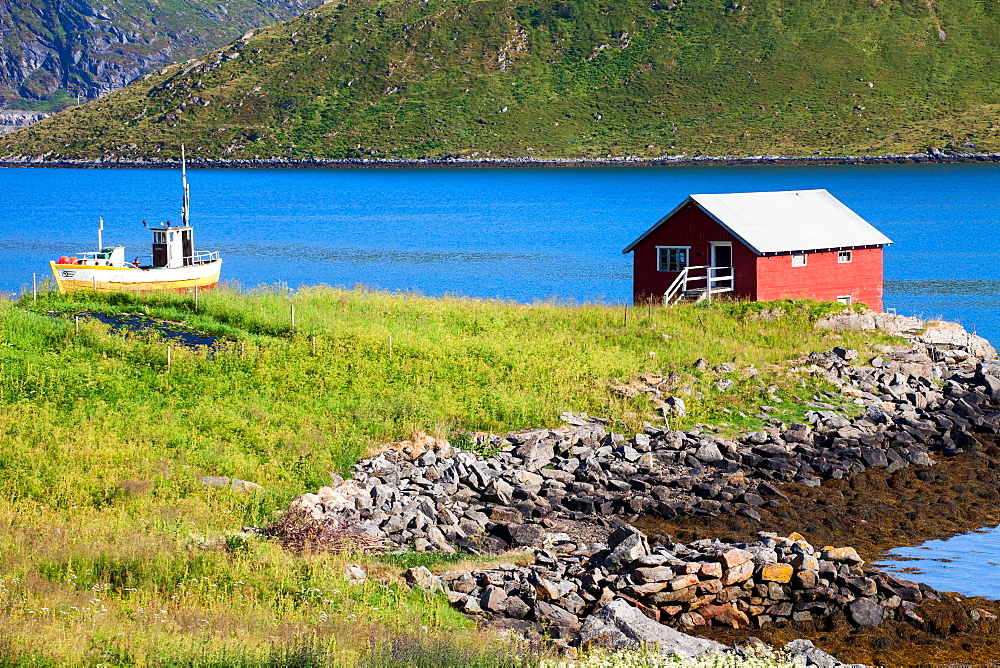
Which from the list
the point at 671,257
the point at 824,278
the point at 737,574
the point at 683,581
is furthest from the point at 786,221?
the point at 683,581

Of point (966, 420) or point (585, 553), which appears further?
point (966, 420)

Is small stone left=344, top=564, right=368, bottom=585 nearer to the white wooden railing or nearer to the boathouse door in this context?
the white wooden railing

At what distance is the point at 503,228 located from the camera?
10100 centimetres

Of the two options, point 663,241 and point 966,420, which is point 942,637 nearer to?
point 966,420

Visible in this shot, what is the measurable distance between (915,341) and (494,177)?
153 metres

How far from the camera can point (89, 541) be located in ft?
58.3

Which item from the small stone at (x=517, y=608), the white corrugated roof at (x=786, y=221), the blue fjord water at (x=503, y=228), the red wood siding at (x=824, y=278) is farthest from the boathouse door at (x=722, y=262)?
the small stone at (x=517, y=608)

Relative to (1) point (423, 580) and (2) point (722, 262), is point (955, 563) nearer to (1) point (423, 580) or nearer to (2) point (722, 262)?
(1) point (423, 580)

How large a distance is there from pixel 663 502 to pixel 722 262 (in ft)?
65.6

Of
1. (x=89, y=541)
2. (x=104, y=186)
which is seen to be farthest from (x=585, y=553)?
(x=104, y=186)

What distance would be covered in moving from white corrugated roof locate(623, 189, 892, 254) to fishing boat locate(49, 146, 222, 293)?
54.2 feet

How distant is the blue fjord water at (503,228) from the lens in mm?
62969

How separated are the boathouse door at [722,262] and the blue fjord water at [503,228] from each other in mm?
5931

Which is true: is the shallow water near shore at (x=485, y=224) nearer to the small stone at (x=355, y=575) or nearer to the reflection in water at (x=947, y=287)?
the reflection in water at (x=947, y=287)
